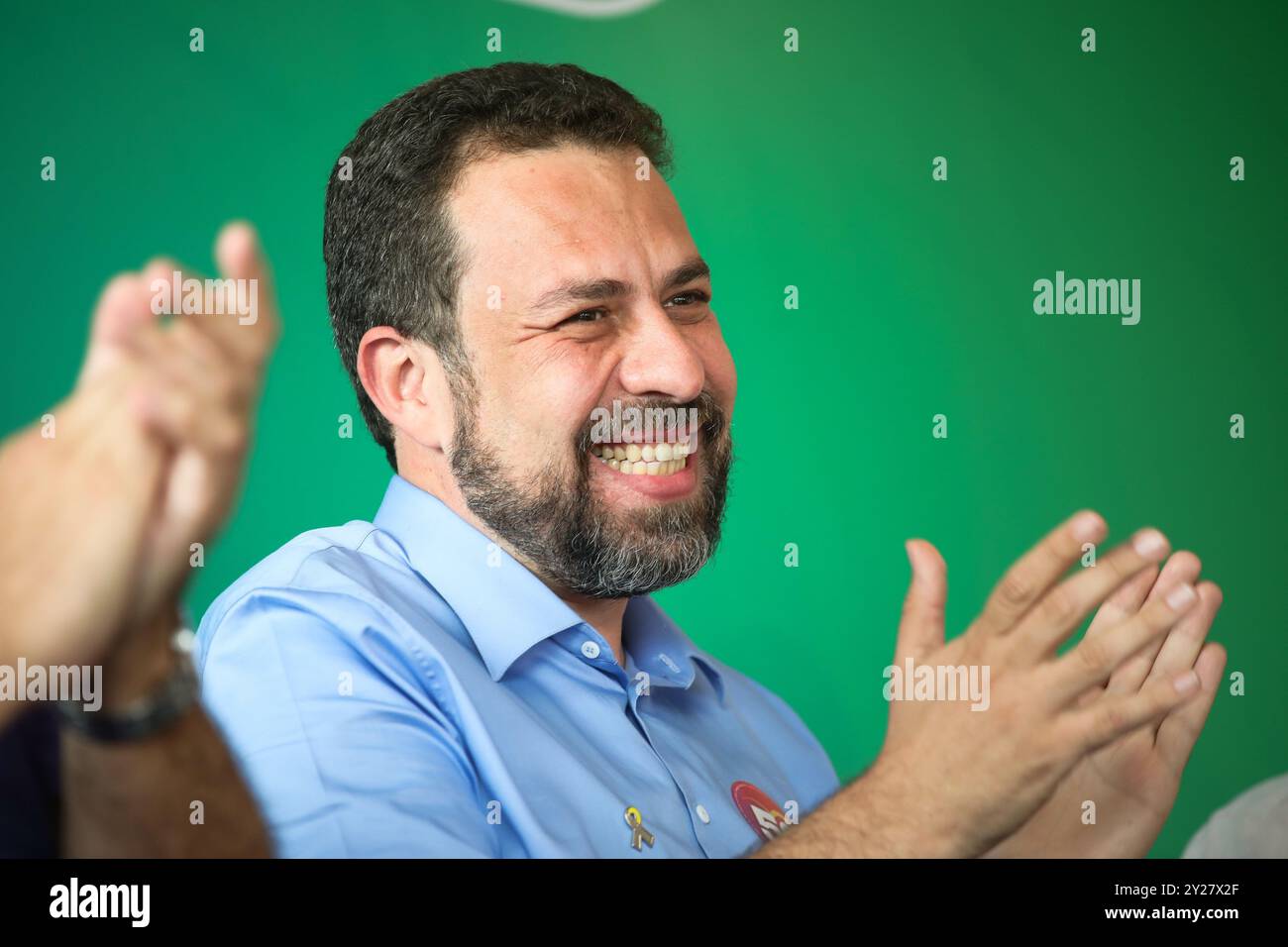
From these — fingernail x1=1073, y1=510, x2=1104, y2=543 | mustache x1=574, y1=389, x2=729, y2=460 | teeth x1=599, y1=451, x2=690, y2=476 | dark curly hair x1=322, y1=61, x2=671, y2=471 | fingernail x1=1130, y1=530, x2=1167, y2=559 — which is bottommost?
fingernail x1=1130, y1=530, x2=1167, y2=559

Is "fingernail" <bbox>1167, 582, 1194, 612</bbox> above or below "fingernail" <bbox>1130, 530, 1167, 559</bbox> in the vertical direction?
below

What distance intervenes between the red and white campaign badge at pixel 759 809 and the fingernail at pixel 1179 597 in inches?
21.9

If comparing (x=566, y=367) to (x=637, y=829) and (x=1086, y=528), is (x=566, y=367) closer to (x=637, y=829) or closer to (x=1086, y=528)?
(x=637, y=829)

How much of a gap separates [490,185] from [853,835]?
0.87 meters

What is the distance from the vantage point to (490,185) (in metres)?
1.52

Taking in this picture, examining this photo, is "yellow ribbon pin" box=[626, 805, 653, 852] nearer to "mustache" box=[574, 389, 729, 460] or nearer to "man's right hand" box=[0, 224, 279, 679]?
"mustache" box=[574, 389, 729, 460]

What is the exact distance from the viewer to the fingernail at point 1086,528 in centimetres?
105

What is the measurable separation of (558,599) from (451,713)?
23 centimetres

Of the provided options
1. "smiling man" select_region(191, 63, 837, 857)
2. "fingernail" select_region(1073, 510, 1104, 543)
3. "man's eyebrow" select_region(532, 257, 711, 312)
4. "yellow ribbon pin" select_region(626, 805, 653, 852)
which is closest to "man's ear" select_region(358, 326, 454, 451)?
"smiling man" select_region(191, 63, 837, 857)

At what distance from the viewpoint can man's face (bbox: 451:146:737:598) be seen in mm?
1503

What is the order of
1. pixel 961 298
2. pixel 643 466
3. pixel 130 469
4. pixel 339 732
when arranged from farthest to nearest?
pixel 961 298 → pixel 643 466 → pixel 339 732 → pixel 130 469

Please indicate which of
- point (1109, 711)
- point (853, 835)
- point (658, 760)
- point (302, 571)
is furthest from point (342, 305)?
point (1109, 711)

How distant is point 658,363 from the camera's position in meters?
1.51

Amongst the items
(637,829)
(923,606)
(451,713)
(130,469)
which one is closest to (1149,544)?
(923,606)
